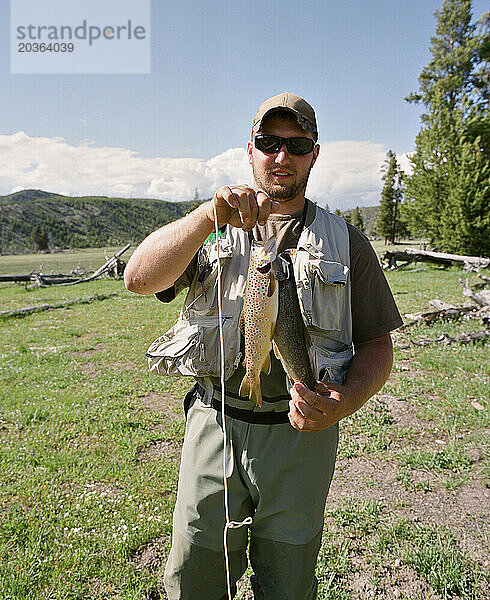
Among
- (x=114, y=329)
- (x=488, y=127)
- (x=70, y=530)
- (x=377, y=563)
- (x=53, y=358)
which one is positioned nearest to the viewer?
(x=377, y=563)

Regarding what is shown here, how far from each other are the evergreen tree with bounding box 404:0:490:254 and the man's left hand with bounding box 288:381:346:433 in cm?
2945

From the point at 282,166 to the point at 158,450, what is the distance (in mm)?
5116

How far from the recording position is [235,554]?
2713 mm

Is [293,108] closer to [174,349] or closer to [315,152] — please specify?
[315,152]

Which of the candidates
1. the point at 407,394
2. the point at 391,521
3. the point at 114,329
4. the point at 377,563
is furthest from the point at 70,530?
the point at 114,329

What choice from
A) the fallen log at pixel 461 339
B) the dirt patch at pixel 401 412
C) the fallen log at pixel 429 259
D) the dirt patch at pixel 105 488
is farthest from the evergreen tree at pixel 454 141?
the dirt patch at pixel 105 488

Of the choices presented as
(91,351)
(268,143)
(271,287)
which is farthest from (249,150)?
(91,351)

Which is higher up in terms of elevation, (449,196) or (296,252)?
(449,196)

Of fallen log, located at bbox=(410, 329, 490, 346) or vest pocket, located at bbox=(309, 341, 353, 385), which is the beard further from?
fallen log, located at bbox=(410, 329, 490, 346)

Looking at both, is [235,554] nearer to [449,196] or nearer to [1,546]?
[1,546]

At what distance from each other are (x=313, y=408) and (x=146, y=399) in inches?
269

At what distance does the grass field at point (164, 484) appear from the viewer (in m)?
4.08

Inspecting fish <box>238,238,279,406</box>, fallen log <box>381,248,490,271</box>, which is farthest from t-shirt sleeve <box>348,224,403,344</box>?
fallen log <box>381,248,490,271</box>

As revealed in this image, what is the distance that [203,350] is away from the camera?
2.69 metres
